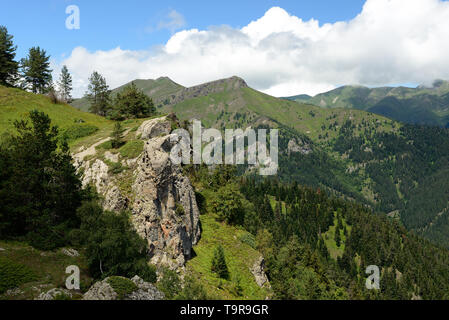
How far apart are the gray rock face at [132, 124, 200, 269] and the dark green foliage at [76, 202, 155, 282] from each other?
16.5 ft

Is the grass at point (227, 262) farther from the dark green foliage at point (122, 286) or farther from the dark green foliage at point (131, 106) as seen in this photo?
the dark green foliage at point (131, 106)

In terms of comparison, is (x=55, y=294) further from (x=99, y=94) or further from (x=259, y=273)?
(x=99, y=94)

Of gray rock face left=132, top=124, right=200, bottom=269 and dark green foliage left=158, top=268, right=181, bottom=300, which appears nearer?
dark green foliage left=158, top=268, right=181, bottom=300

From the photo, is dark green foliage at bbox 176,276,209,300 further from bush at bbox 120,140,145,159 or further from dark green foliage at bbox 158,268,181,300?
bush at bbox 120,140,145,159

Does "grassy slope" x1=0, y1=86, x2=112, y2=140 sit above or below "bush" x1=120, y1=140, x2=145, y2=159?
above

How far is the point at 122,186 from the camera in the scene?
1843 inches

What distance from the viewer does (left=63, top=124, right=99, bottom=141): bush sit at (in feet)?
231

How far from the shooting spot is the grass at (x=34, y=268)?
29.2 metres

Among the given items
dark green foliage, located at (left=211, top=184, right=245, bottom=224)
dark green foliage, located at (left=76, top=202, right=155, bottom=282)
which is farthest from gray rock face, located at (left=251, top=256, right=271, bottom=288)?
dark green foliage, located at (left=76, top=202, right=155, bottom=282)

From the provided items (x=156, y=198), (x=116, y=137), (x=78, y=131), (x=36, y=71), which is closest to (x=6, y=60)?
(x=36, y=71)

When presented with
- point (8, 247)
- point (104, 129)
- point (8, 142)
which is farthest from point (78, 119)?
point (8, 247)

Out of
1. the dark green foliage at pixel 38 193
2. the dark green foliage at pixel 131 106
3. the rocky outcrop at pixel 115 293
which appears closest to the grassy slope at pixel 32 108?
the dark green foliage at pixel 131 106

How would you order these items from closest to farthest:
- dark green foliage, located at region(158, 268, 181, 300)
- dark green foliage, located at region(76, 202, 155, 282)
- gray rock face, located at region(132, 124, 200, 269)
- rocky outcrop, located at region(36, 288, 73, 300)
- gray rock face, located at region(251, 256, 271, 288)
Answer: rocky outcrop, located at region(36, 288, 73, 300)
dark green foliage, located at region(158, 268, 181, 300)
dark green foliage, located at region(76, 202, 155, 282)
gray rock face, located at region(132, 124, 200, 269)
gray rock face, located at region(251, 256, 271, 288)

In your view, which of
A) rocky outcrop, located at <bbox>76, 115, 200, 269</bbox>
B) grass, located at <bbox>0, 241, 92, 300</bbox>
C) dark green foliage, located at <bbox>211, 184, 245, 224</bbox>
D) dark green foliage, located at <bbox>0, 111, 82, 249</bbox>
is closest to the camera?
grass, located at <bbox>0, 241, 92, 300</bbox>
